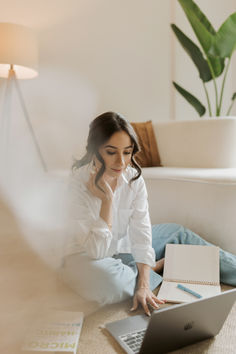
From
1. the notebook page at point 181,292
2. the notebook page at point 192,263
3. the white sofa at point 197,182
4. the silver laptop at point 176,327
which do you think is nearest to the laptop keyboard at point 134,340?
the silver laptop at point 176,327

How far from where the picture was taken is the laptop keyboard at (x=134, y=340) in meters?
→ 0.82

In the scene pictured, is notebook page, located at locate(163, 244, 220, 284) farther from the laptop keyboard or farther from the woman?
the laptop keyboard

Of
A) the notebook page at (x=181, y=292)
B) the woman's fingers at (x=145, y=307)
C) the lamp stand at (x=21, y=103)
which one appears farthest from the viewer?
the lamp stand at (x=21, y=103)

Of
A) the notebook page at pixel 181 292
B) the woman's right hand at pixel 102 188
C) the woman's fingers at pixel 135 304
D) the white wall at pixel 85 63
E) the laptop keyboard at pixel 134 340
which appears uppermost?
the white wall at pixel 85 63

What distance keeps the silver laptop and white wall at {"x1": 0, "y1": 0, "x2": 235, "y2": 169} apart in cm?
168

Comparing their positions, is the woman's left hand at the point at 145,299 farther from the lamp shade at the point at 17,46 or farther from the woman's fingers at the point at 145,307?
the lamp shade at the point at 17,46

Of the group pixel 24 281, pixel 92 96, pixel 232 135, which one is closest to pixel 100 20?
pixel 92 96

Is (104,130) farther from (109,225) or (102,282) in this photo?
(102,282)

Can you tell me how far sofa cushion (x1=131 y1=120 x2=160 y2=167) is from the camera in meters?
2.04

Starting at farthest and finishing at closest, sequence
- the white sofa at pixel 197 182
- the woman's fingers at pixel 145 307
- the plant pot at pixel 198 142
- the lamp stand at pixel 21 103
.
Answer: the lamp stand at pixel 21 103
the plant pot at pixel 198 142
the white sofa at pixel 197 182
the woman's fingers at pixel 145 307

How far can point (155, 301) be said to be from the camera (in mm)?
1032

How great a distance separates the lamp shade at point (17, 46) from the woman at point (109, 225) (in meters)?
1.02

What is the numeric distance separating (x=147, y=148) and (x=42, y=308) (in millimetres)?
1202

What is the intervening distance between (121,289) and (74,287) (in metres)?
0.16
